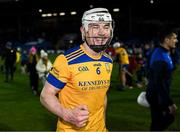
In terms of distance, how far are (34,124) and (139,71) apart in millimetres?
9184

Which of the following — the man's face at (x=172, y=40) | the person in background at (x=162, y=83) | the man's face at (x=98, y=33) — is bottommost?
the person in background at (x=162, y=83)

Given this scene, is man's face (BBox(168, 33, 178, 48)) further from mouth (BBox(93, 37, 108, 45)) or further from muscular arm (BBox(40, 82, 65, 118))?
muscular arm (BBox(40, 82, 65, 118))

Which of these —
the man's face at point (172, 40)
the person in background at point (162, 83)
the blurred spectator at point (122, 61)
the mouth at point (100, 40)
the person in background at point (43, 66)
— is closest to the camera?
the mouth at point (100, 40)

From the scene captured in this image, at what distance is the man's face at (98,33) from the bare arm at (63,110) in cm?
53

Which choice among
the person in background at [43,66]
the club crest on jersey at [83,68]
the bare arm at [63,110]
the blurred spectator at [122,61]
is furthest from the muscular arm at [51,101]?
the blurred spectator at [122,61]

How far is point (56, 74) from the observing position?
3965mm

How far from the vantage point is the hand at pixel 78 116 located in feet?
12.2

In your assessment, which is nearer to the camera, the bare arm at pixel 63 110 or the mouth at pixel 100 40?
the bare arm at pixel 63 110

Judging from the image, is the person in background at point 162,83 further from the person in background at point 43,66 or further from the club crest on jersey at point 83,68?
the person in background at point 43,66

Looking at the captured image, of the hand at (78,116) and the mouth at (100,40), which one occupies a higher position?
the mouth at (100,40)

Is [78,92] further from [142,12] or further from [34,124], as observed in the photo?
[142,12]

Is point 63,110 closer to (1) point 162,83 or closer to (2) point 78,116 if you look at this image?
(2) point 78,116

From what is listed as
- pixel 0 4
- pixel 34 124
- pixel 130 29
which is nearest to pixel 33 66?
pixel 34 124

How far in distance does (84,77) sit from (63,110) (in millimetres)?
389
